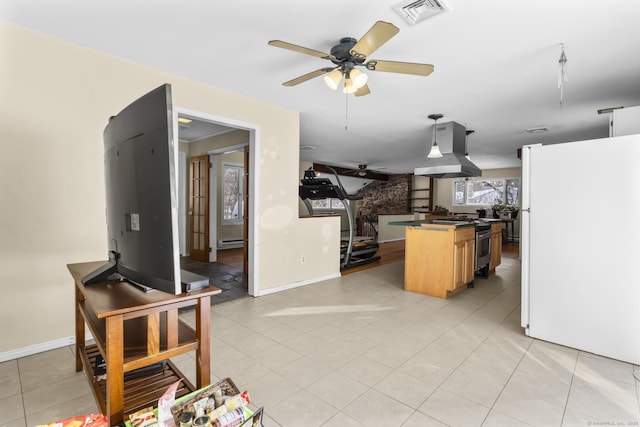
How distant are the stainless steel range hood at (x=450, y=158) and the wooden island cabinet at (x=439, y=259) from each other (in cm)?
92

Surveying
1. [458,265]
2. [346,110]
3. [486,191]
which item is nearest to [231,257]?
[346,110]

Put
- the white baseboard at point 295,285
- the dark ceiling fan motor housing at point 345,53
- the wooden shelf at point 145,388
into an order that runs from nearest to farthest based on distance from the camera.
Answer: the wooden shelf at point 145,388
the dark ceiling fan motor housing at point 345,53
the white baseboard at point 295,285

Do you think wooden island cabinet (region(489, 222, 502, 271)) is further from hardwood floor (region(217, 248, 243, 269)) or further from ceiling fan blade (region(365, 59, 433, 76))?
hardwood floor (region(217, 248, 243, 269))

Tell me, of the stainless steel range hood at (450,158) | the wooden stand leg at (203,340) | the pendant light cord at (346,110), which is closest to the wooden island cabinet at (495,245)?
the stainless steel range hood at (450,158)

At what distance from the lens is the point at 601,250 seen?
2398mm

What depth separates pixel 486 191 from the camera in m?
10.2

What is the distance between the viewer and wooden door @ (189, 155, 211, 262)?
5.94 meters

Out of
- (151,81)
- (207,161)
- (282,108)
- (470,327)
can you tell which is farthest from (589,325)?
(207,161)

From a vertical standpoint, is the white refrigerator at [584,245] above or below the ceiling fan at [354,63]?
below

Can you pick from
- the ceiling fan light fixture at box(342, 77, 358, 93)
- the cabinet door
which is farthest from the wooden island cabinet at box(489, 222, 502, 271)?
the ceiling fan light fixture at box(342, 77, 358, 93)

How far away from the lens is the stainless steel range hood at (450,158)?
458 cm

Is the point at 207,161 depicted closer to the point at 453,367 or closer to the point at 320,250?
the point at 320,250

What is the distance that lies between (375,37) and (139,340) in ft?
6.60

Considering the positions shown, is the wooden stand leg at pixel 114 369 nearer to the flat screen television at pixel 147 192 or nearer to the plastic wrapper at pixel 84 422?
the plastic wrapper at pixel 84 422
